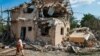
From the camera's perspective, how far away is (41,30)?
138 feet

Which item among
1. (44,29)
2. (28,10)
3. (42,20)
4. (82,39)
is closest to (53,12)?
(42,20)

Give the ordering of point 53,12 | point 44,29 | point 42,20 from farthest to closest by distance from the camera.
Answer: point 53,12 → point 44,29 → point 42,20

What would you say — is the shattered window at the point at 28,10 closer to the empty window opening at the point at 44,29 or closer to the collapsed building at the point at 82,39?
the empty window opening at the point at 44,29

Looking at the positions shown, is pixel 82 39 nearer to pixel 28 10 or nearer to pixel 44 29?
pixel 44 29

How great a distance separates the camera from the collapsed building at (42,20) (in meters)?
41.3

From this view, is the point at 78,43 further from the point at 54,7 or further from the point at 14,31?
the point at 14,31

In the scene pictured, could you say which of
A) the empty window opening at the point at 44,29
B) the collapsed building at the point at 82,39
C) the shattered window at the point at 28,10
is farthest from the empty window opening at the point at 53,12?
the collapsed building at the point at 82,39

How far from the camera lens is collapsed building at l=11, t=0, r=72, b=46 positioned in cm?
4129

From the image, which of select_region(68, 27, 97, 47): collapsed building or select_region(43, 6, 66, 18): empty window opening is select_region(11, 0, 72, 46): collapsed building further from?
select_region(68, 27, 97, 47): collapsed building

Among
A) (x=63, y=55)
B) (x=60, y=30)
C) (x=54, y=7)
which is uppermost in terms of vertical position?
(x=54, y=7)

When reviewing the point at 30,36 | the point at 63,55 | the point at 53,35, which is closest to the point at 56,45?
the point at 53,35

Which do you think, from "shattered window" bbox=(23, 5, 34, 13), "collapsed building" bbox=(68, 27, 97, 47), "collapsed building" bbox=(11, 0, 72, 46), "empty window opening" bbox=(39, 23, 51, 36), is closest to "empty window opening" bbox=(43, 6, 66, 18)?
"collapsed building" bbox=(11, 0, 72, 46)

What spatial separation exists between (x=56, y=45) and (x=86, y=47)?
4795 millimetres

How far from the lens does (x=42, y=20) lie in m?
41.7
